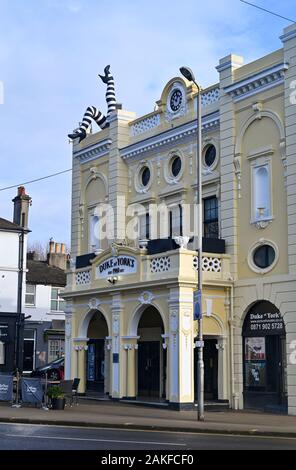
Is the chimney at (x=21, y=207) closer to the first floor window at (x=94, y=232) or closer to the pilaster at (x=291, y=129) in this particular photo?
the first floor window at (x=94, y=232)

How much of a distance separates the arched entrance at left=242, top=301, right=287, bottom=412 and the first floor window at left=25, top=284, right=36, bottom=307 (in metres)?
25.2

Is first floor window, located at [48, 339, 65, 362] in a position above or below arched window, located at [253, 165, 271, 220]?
below

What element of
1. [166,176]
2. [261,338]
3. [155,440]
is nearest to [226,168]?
[166,176]

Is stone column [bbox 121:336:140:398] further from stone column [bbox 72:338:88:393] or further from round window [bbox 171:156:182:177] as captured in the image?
round window [bbox 171:156:182:177]

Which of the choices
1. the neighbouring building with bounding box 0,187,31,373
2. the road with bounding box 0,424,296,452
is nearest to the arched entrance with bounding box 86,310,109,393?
the neighbouring building with bounding box 0,187,31,373

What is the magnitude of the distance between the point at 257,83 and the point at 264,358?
956 cm

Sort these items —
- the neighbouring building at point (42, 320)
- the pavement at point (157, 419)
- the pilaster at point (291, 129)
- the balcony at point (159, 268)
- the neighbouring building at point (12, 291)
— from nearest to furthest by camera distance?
the pavement at point (157, 419) < the pilaster at point (291, 129) < the balcony at point (159, 268) < the neighbouring building at point (12, 291) < the neighbouring building at point (42, 320)

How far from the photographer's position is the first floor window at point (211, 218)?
28.8 metres

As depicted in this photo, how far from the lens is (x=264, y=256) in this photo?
26203mm

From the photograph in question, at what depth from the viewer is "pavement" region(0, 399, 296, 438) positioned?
1933 cm

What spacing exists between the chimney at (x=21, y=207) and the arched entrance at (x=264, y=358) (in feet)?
77.7

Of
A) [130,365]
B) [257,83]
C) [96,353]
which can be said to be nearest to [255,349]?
[130,365]
